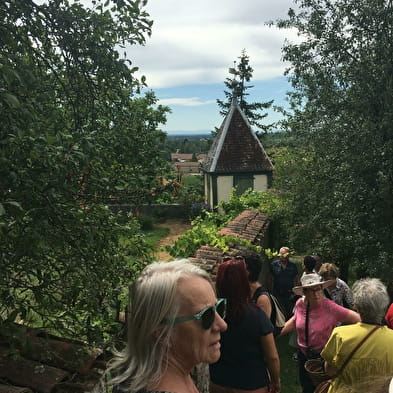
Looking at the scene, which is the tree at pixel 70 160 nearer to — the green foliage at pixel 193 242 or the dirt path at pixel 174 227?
the green foliage at pixel 193 242

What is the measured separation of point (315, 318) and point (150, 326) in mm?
2978

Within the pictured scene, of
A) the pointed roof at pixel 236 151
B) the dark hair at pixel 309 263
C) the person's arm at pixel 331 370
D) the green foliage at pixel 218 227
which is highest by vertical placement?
the pointed roof at pixel 236 151

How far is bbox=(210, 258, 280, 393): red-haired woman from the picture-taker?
307 centimetres

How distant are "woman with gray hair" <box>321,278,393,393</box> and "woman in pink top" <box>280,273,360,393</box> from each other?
89 cm

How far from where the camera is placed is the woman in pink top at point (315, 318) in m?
4.01

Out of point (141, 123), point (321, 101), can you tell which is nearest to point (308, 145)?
point (321, 101)

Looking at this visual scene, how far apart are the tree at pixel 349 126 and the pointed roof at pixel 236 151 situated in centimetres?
1283

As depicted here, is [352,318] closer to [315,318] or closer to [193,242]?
[315,318]

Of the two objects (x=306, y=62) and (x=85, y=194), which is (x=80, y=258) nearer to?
(x=85, y=194)

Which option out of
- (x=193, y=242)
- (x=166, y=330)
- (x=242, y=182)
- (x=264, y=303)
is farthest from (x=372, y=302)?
(x=242, y=182)

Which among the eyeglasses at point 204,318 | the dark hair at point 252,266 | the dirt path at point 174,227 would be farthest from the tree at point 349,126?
the dirt path at point 174,227

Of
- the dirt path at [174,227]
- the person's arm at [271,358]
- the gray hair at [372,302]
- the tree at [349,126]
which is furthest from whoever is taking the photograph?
the dirt path at [174,227]

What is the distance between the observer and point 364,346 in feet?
9.71

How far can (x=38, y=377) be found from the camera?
2.57m
